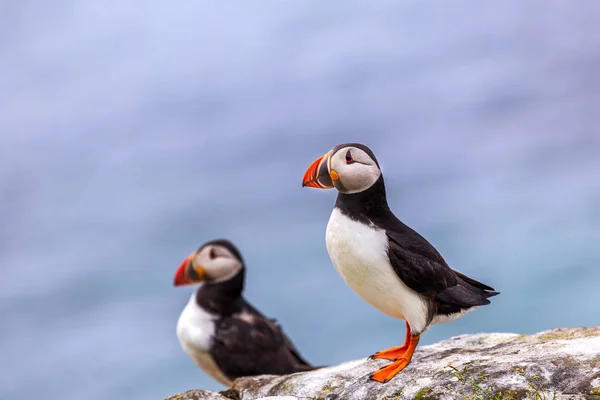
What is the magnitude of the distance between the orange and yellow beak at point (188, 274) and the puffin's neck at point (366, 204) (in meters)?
4.41

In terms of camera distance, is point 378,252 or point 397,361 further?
point 397,361

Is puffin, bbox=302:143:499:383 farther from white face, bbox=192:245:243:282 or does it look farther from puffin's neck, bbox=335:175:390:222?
white face, bbox=192:245:243:282

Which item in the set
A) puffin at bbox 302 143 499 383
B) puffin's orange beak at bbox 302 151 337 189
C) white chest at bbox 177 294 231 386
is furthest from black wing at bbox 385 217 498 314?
white chest at bbox 177 294 231 386

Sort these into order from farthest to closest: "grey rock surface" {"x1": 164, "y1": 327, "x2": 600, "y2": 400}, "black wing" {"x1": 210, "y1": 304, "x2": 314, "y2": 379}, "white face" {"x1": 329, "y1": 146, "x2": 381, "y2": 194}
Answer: "black wing" {"x1": 210, "y1": 304, "x2": 314, "y2": 379}
"white face" {"x1": 329, "y1": 146, "x2": 381, "y2": 194}
"grey rock surface" {"x1": 164, "y1": 327, "x2": 600, "y2": 400}

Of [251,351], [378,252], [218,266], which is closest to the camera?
Result: [378,252]

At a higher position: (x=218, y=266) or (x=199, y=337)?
(x=218, y=266)

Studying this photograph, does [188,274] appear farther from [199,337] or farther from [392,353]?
[392,353]

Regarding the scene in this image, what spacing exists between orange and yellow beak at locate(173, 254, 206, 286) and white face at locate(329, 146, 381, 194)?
4.47 metres

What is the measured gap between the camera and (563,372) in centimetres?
509

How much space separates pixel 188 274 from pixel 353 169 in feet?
15.6

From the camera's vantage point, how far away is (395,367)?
5.71m

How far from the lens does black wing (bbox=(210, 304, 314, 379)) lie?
A: 30.2 feet

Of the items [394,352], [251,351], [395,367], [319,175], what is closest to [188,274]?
[251,351]

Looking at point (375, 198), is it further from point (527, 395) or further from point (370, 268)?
point (527, 395)
